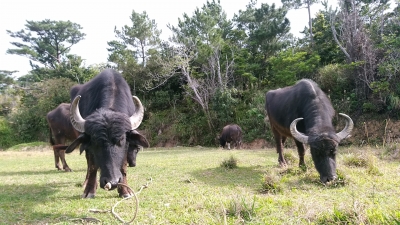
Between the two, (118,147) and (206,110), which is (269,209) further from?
(206,110)

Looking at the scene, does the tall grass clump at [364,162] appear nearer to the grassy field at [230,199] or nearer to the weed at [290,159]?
the grassy field at [230,199]

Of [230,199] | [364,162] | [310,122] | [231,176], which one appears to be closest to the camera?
[230,199]

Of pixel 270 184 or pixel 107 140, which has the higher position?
pixel 107 140

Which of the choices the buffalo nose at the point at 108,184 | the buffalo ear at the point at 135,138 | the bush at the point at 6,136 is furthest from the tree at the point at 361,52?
the bush at the point at 6,136

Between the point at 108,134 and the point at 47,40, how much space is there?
1827 inches

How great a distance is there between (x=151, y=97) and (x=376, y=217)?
92.3 feet

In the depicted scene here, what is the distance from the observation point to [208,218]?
365 centimetres

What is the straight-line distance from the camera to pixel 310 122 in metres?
6.73

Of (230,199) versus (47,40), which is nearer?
(230,199)

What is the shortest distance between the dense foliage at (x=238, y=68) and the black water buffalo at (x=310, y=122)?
1152 centimetres

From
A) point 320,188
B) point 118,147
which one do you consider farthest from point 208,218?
point 320,188

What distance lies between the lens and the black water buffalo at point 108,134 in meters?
4.33

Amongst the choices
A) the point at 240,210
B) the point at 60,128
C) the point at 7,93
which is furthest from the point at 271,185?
the point at 7,93

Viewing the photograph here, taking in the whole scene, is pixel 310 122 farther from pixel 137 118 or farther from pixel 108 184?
pixel 108 184
